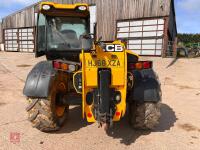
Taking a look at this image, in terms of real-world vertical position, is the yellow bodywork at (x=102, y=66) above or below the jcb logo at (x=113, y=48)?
below

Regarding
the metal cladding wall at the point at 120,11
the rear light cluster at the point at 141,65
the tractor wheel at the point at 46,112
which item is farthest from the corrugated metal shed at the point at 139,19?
the tractor wheel at the point at 46,112

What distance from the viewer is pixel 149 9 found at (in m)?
16.0

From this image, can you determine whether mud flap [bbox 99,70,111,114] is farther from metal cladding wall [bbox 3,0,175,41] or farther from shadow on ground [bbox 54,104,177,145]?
metal cladding wall [bbox 3,0,175,41]

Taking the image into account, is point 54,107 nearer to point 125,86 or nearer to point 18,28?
point 125,86

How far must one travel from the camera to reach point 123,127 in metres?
4.62

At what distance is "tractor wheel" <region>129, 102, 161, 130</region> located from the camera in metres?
4.12

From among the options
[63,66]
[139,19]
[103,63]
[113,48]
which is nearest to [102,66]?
[103,63]

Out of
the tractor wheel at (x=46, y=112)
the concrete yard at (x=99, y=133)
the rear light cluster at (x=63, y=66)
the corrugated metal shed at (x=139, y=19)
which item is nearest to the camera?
the rear light cluster at (x=63, y=66)

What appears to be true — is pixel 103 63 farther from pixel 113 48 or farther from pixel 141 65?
pixel 141 65

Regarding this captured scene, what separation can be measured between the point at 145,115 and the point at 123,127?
A: 25.7 inches

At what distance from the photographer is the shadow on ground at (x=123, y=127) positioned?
13.7 feet

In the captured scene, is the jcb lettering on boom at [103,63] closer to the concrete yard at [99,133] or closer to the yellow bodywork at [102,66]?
the yellow bodywork at [102,66]

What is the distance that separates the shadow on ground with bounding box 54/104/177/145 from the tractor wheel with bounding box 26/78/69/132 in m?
0.28

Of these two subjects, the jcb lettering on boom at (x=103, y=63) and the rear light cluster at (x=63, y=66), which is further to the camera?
the rear light cluster at (x=63, y=66)
